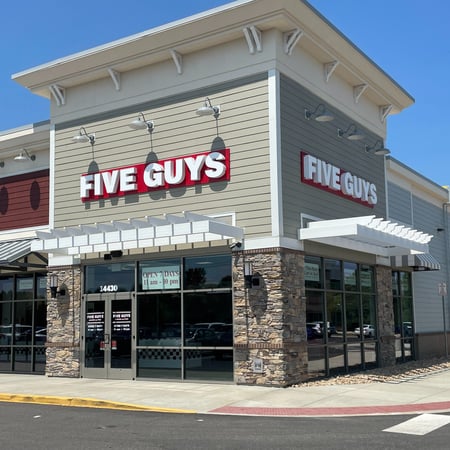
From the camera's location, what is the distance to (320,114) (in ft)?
55.9

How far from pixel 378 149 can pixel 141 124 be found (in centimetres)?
834

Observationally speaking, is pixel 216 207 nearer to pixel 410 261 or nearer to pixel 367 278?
pixel 367 278

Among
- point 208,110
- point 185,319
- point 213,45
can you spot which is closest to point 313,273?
point 185,319

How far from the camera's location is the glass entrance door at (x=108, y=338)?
1677cm

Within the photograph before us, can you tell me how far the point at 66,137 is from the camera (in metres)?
18.6

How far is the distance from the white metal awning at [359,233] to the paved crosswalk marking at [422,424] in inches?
194

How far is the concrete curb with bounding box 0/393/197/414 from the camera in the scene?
1179 centimetres

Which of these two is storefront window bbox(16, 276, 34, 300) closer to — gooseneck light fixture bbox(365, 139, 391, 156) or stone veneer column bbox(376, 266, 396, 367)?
stone veneer column bbox(376, 266, 396, 367)

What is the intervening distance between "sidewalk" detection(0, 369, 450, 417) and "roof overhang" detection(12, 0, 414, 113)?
28.9 feet

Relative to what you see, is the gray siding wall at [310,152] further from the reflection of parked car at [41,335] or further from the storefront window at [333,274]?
the reflection of parked car at [41,335]

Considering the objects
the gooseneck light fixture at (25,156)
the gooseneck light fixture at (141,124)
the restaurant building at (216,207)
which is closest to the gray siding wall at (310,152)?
the restaurant building at (216,207)

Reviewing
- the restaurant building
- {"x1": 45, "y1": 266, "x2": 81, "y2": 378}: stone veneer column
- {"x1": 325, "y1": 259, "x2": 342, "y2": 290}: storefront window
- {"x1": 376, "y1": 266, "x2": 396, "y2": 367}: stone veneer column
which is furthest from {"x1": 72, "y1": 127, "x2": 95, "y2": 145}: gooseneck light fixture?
{"x1": 376, "y1": 266, "x2": 396, "y2": 367}: stone veneer column

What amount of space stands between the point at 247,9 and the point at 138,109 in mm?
4356

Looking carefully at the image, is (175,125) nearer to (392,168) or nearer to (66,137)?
(66,137)
